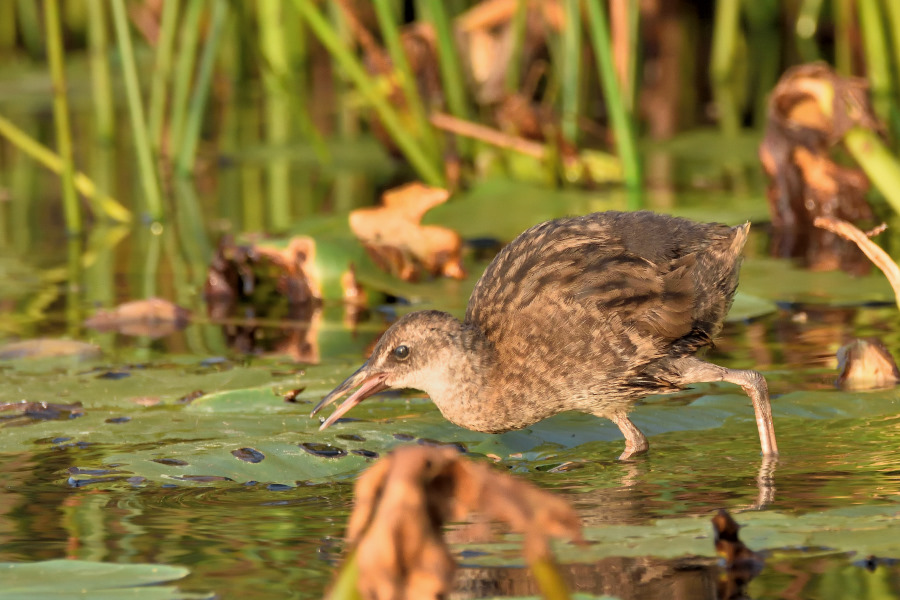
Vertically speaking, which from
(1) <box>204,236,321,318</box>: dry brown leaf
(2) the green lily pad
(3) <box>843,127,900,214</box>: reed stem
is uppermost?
(3) <box>843,127,900,214</box>: reed stem

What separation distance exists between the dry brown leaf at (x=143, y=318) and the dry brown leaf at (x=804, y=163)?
2938 mm

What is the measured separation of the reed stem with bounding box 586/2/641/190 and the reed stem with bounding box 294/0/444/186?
109 cm

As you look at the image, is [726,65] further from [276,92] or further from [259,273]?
[259,273]

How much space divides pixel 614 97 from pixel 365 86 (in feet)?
4.18

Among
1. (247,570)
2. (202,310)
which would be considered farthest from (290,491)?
(202,310)

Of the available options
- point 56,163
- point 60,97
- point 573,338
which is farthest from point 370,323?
point 56,163

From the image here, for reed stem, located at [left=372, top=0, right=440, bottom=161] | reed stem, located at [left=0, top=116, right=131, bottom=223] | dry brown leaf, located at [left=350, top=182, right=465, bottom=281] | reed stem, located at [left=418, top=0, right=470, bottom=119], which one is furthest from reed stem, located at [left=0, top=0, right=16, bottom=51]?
dry brown leaf, located at [left=350, top=182, right=465, bottom=281]

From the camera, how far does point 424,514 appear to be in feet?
6.51

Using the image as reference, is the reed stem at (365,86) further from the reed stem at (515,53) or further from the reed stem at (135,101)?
the reed stem at (515,53)

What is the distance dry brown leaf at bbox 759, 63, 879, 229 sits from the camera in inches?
262

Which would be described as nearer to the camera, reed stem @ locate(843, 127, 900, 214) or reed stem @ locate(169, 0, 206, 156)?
reed stem @ locate(843, 127, 900, 214)

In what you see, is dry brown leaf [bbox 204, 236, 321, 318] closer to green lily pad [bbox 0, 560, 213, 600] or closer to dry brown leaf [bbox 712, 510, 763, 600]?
green lily pad [bbox 0, 560, 213, 600]

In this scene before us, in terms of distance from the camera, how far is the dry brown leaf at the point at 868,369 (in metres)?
4.59

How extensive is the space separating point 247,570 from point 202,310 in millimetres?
3378
